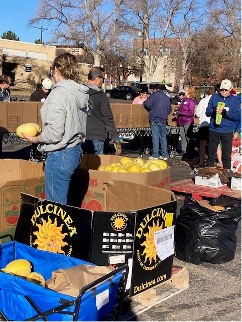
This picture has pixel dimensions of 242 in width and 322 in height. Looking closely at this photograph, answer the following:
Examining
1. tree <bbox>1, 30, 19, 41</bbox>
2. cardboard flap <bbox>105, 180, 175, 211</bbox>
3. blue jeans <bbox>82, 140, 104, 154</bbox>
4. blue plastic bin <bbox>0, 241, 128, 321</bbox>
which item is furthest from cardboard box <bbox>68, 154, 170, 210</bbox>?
tree <bbox>1, 30, 19, 41</bbox>

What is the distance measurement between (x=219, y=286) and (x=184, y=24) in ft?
164

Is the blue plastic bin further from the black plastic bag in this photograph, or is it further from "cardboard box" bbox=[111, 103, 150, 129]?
"cardboard box" bbox=[111, 103, 150, 129]

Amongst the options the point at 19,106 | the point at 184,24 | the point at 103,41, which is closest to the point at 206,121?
the point at 19,106

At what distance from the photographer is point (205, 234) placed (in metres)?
4.73

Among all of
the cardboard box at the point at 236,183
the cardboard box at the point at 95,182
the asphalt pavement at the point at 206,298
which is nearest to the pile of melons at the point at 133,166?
the cardboard box at the point at 95,182

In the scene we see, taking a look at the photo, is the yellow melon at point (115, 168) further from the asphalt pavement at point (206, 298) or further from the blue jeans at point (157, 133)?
the blue jeans at point (157, 133)

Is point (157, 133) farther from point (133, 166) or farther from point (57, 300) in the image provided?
point (57, 300)

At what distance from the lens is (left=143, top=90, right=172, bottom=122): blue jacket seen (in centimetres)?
1059

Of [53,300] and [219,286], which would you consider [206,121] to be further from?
[53,300]

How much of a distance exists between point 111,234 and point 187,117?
8.33 meters

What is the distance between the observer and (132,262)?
144 inches

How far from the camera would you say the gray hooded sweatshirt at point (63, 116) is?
12.9 ft

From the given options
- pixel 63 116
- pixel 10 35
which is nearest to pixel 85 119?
pixel 63 116

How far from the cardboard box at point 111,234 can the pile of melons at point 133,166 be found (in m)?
1.08
